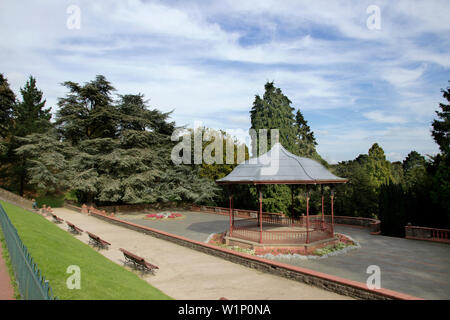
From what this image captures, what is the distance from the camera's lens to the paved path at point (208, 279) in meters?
8.62

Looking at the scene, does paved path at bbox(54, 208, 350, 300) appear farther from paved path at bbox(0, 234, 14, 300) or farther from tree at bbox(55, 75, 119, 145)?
tree at bbox(55, 75, 119, 145)

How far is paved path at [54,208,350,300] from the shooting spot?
8.62 m

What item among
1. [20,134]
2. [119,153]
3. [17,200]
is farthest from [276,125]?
[20,134]

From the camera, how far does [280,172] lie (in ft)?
53.8

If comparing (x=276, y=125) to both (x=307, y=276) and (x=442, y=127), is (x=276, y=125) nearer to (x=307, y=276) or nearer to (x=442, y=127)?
(x=442, y=127)

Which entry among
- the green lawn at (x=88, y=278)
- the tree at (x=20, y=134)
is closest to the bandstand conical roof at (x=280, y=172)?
the green lawn at (x=88, y=278)

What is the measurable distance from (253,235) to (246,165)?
4.59 meters

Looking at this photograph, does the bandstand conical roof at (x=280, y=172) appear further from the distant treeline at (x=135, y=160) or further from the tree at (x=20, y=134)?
the tree at (x=20, y=134)

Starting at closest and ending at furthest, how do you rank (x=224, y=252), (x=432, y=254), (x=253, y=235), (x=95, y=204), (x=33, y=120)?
(x=224, y=252)
(x=432, y=254)
(x=253, y=235)
(x=95, y=204)
(x=33, y=120)

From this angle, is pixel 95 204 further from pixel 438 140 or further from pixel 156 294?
pixel 438 140

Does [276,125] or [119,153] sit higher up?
[276,125]

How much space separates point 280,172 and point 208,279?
8241 millimetres

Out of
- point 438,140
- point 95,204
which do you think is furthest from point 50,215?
point 438,140
